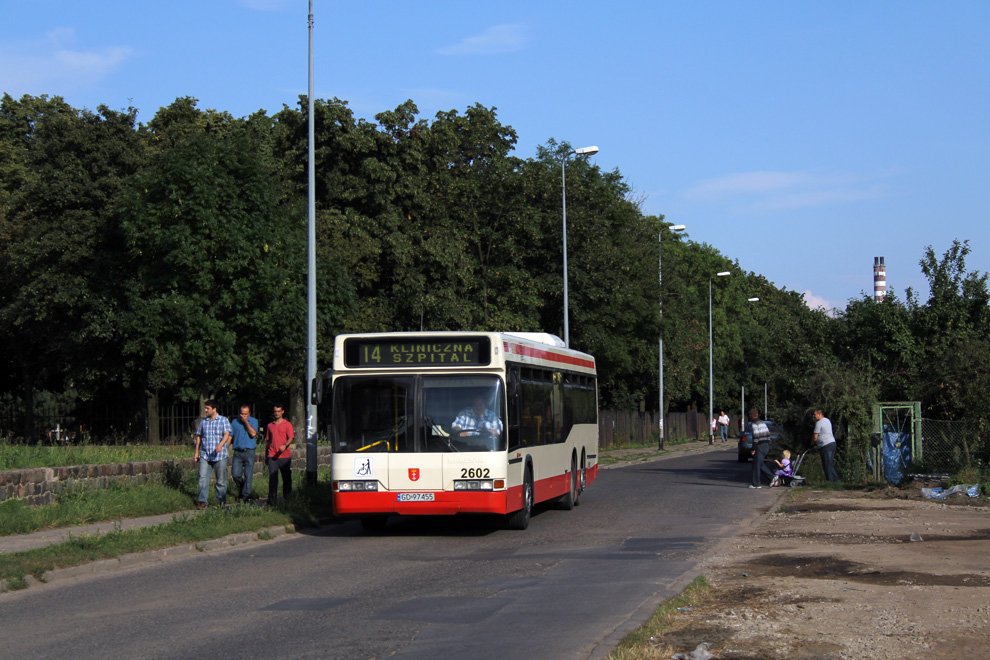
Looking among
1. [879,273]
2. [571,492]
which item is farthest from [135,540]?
[879,273]

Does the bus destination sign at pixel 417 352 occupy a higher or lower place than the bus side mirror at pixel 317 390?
higher

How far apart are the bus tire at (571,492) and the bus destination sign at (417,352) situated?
522cm

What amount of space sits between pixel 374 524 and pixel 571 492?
14.4ft

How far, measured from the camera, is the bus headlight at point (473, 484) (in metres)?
14.8

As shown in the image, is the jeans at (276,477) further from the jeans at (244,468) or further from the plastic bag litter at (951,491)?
the plastic bag litter at (951,491)

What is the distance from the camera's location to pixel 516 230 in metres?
44.7

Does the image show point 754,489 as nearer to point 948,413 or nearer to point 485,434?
point 948,413

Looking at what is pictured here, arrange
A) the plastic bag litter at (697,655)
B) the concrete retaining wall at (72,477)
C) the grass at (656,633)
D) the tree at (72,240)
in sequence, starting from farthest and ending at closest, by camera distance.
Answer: the tree at (72,240)
the concrete retaining wall at (72,477)
the grass at (656,633)
the plastic bag litter at (697,655)

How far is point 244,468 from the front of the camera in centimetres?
1900

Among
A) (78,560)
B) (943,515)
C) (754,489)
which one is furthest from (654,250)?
(78,560)

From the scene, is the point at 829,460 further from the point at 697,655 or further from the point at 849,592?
the point at 697,655

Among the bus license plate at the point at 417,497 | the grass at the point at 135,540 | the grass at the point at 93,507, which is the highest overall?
the bus license plate at the point at 417,497

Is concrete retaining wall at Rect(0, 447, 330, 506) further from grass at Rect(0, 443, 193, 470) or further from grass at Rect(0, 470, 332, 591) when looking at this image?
grass at Rect(0, 443, 193, 470)

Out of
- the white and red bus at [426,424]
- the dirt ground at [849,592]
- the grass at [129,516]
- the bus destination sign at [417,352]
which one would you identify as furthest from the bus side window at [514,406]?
the grass at [129,516]
